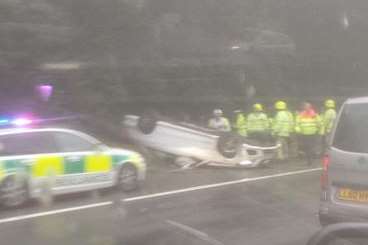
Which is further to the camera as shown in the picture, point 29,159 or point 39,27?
point 39,27

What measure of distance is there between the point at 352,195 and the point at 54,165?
5918 mm

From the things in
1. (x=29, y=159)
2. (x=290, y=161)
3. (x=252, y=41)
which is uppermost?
(x=252, y=41)

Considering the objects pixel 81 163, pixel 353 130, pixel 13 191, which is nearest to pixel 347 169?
pixel 353 130

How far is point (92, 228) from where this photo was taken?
8.40 m

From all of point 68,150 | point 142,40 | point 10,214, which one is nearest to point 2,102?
point 142,40

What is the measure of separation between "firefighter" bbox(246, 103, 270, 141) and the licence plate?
10772 mm

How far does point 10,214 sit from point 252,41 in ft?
47.0

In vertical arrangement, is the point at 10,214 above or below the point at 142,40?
below

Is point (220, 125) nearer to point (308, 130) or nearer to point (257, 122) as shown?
point (257, 122)

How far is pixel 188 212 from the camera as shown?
31.6 feet

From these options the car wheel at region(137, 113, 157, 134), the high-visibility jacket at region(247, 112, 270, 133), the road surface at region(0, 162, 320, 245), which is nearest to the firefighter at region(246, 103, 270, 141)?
the high-visibility jacket at region(247, 112, 270, 133)

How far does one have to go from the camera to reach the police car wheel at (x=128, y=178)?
41.2ft

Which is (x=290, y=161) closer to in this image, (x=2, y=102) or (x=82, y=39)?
(x=82, y=39)

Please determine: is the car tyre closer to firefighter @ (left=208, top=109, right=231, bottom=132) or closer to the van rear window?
firefighter @ (left=208, top=109, right=231, bottom=132)
